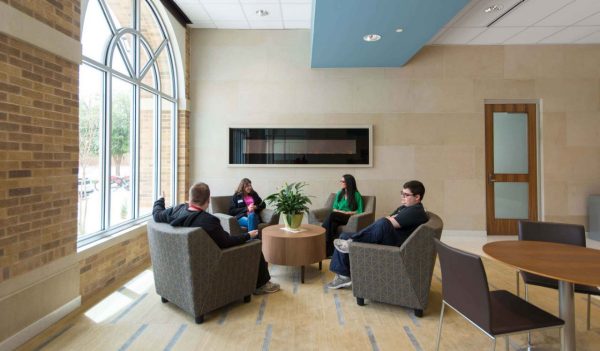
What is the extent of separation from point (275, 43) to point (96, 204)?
13.1 feet

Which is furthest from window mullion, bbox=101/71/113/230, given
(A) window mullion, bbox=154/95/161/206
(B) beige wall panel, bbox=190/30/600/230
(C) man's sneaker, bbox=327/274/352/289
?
(C) man's sneaker, bbox=327/274/352/289

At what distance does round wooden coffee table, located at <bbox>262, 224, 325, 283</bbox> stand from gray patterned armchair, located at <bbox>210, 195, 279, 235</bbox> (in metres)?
0.57

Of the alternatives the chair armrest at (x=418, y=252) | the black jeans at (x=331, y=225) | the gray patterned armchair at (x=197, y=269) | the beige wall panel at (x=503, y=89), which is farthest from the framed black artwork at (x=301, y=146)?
the chair armrest at (x=418, y=252)

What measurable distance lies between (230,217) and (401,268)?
89.1 inches

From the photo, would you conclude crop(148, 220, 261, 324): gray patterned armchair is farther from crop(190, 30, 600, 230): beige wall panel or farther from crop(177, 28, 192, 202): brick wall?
crop(190, 30, 600, 230): beige wall panel

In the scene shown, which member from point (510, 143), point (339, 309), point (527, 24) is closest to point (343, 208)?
point (339, 309)

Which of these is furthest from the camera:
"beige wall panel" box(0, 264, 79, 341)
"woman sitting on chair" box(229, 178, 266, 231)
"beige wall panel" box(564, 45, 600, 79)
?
"beige wall panel" box(564, 45, 600, 79)

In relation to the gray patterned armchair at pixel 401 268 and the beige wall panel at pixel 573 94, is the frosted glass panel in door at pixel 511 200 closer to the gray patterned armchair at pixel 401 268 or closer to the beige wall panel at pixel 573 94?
the beige wall panel at pixel 573 94

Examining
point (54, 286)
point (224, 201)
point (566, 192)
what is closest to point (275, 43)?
point (224, 201)

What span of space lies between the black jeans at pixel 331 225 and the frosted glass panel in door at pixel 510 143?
334 centimetres

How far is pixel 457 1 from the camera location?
11.6 feet

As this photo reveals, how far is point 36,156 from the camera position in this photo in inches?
97.5

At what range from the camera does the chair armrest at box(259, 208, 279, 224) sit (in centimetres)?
472

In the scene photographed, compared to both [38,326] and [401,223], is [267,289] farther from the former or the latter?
[38,326]
